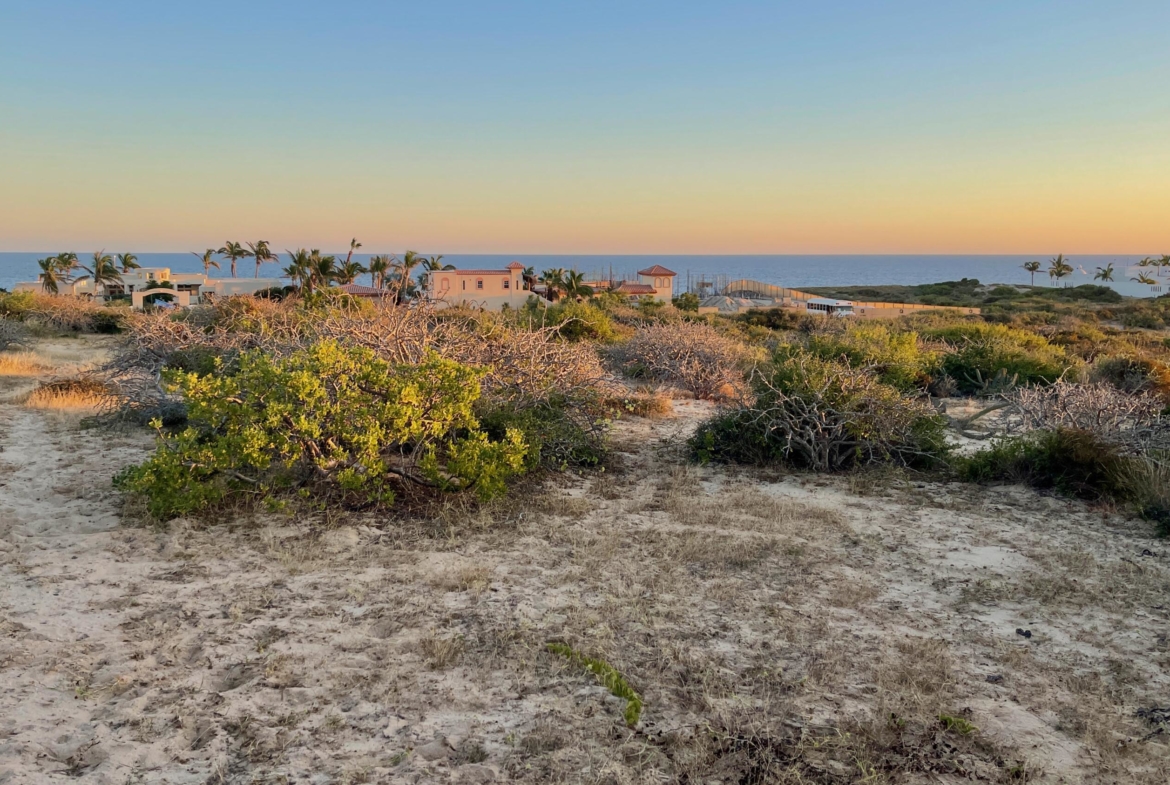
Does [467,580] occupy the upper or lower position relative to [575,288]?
lower

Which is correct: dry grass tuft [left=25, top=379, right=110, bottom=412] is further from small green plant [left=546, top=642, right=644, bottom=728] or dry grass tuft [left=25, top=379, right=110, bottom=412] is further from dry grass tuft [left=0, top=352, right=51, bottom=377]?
small green plant [left=546, top=642, right=644, bottom=728]

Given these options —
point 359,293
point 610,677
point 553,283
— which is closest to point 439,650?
point 610,677

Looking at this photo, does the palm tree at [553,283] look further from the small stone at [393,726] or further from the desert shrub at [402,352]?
the small stone at [393,726]

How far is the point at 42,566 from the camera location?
15.9ft

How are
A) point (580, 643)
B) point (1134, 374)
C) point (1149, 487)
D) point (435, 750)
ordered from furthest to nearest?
point (1134, 374)
point (1149, 487)
point (580, 643)
point (435, 750)

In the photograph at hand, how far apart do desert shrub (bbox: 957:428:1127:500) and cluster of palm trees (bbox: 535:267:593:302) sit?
32.2 meters

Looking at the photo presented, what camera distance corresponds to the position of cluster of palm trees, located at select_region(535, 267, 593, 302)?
137ft

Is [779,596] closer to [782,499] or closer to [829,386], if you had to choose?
[782,499]

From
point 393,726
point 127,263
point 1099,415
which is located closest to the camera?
point 393,726

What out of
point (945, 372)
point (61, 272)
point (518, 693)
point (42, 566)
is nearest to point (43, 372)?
point (42, 566)

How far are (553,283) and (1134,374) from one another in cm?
3550

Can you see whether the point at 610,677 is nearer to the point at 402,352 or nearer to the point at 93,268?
the point at 402,352

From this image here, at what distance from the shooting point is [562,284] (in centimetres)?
4450

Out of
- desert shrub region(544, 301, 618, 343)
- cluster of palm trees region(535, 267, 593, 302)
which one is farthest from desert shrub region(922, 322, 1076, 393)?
cluster of palm trees region(535, 267, 593, 302)
